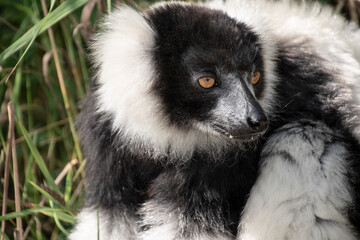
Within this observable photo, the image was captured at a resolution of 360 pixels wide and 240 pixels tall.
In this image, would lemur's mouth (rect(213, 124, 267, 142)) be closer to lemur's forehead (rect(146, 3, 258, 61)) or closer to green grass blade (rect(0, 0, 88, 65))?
lemur's forehead (rect(146, 3, 258, 61))

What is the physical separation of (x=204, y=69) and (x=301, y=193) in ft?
2.97

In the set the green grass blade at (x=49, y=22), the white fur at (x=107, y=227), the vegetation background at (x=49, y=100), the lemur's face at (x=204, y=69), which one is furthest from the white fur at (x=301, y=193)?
the green grass blade at (x=49, y=22)

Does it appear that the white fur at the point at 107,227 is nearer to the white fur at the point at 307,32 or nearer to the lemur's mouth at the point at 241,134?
the lemur's mouth at the point at 241,134

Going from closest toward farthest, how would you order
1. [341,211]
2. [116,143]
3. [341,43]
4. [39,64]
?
[341,211], [116,143], [341,43], [39,64]

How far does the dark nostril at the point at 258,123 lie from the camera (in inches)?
124

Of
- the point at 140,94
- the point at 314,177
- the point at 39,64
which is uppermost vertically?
the point at 140,94

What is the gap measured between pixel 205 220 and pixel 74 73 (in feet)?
6.76

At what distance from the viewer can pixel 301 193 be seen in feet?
11.1

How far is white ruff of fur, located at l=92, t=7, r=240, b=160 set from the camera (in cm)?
340

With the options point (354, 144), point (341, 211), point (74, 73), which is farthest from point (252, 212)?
point (74, 73)

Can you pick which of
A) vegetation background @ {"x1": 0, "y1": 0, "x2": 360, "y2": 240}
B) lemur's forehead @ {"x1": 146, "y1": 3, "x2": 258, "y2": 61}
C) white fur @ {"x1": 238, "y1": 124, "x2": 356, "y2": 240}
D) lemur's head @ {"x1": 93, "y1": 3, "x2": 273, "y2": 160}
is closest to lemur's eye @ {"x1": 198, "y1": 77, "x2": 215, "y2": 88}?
lemur's head @ {"x1": 93, "y1": 3, "x2": 273, "y2": 160}

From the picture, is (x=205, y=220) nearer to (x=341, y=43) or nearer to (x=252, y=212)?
(x=252, y=212)

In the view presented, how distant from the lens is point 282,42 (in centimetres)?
388

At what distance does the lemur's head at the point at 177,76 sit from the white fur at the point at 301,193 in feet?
1.07
